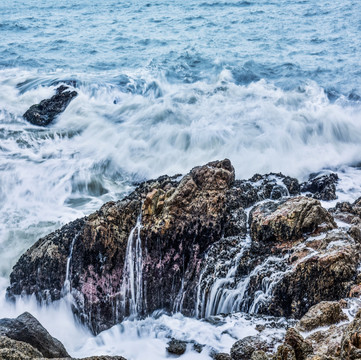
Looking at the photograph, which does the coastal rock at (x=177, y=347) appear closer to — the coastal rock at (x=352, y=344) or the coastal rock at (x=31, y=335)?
the coastal rock at (x=31, y=335)

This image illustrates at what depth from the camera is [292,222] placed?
6.71 m

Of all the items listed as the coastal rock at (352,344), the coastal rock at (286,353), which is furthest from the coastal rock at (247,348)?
the coastal rock at (352,344)

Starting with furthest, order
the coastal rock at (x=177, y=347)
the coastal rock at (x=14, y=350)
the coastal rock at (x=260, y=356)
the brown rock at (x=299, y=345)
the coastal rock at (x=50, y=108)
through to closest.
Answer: the coastal rock at (x=50, y=108), the coastal rock at (x=177, y=347), the coastal rock at (x=260, y=356), the brown rock at (x=299, y=345), the coastal rock at (x=14, y=350)

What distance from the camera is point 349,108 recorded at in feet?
51.5

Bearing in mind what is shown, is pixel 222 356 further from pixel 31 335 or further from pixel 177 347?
pixel 31 335

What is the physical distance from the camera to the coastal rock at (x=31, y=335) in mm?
5168

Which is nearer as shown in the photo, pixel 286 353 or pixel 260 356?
pixel 286 353

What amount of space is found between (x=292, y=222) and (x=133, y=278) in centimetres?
266

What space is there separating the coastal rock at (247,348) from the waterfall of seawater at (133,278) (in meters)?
2.36

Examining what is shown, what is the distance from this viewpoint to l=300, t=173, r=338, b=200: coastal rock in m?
9.62

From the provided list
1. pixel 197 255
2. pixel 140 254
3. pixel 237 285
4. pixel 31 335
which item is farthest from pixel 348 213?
pixel 31 335

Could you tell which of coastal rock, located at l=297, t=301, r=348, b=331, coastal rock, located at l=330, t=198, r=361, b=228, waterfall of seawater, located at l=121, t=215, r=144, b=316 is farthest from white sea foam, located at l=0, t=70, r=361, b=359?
coastal rock, located at l=297, t=301, r=348, b=331

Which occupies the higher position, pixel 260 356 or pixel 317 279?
pixel 260 356

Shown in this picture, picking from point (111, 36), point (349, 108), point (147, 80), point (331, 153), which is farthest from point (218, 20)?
point (331, 153)
